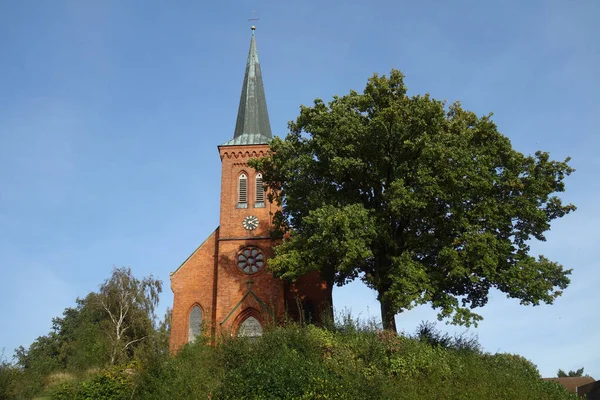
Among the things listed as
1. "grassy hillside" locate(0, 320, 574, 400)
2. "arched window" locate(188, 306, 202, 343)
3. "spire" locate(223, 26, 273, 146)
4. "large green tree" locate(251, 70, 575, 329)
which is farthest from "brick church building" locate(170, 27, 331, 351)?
"grassy hillside" locate(0, 320, 574, 400)

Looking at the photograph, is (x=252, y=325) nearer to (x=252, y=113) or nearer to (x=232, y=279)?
(x=232, y=279)

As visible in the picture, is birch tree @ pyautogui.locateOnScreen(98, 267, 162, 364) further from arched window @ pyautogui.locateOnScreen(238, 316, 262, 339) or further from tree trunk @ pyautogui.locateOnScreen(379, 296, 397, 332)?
tree trunk @ pyautogui.locateOnScreen(379, 296, 397, 332)

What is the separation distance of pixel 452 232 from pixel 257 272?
1255 centimetres

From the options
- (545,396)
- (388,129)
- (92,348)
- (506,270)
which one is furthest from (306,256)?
(92,348)

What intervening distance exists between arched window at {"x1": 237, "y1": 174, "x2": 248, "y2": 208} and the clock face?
2.58 feet

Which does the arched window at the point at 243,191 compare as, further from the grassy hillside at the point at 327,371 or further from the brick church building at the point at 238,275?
the grassy hillside at the point at 327,371

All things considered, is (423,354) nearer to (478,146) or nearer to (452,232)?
(452,232)

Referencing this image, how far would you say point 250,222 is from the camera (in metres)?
32.1

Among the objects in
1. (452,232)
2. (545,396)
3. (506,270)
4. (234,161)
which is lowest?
(545,396)

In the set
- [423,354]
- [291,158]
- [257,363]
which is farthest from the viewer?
[291,158]

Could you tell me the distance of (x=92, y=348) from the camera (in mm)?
40125

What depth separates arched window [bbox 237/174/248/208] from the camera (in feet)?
107

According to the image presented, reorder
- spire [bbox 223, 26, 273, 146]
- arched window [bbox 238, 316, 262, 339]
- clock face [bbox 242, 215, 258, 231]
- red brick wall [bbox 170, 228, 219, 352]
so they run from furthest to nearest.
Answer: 1. spire [bbox 223, 26, 273, 146]
2. clock face [bbox 242, 215, 258, 231]
3. red brick wall [bbox 170, 228, 219, 352]
4. arched window [bbox 238, 316, 262, 339]

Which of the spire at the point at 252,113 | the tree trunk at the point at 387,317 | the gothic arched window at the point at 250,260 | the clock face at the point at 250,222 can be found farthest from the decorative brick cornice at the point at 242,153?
the tree trunk at the point at 387,317
